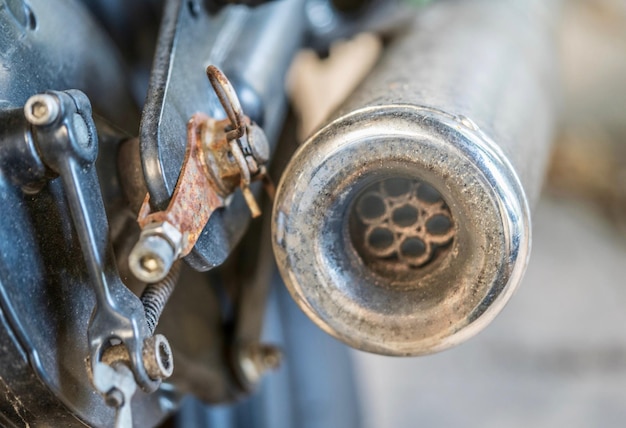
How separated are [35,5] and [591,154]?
1.08m

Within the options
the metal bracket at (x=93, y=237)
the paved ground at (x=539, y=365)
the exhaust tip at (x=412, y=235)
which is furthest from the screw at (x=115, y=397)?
the paved ground at (x=539, y=365)

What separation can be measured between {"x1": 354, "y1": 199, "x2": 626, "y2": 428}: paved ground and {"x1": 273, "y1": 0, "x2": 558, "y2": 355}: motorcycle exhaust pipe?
2.52 ft

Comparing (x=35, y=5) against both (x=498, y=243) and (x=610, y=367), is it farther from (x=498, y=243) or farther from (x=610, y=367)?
(x=610, y=367)

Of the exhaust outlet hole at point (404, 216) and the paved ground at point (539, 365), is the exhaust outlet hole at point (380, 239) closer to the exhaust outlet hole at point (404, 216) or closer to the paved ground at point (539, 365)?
the exhaust outlet hole at point (404, 216)

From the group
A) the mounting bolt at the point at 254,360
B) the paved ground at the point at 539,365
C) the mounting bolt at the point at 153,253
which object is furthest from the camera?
the paved ground at the point at 539,365

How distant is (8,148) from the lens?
0.41 meters

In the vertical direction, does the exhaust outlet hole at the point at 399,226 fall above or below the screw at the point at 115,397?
above

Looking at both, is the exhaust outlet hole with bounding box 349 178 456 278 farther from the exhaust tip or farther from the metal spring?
the metal spring

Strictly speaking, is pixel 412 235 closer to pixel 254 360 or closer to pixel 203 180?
pixel 203 180

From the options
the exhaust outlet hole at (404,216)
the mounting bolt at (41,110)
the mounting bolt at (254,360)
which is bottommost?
the mounting bolt at (254,360)

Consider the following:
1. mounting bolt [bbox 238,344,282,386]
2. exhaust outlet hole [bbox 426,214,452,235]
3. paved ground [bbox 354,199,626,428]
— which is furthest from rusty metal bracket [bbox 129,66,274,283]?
paved ground [bbox 354,199,626,428]

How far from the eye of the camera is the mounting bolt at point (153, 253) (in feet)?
1.27

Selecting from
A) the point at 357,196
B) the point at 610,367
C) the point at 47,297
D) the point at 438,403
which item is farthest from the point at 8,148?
the point at 610,367

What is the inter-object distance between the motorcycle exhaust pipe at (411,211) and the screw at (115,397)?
12cm
